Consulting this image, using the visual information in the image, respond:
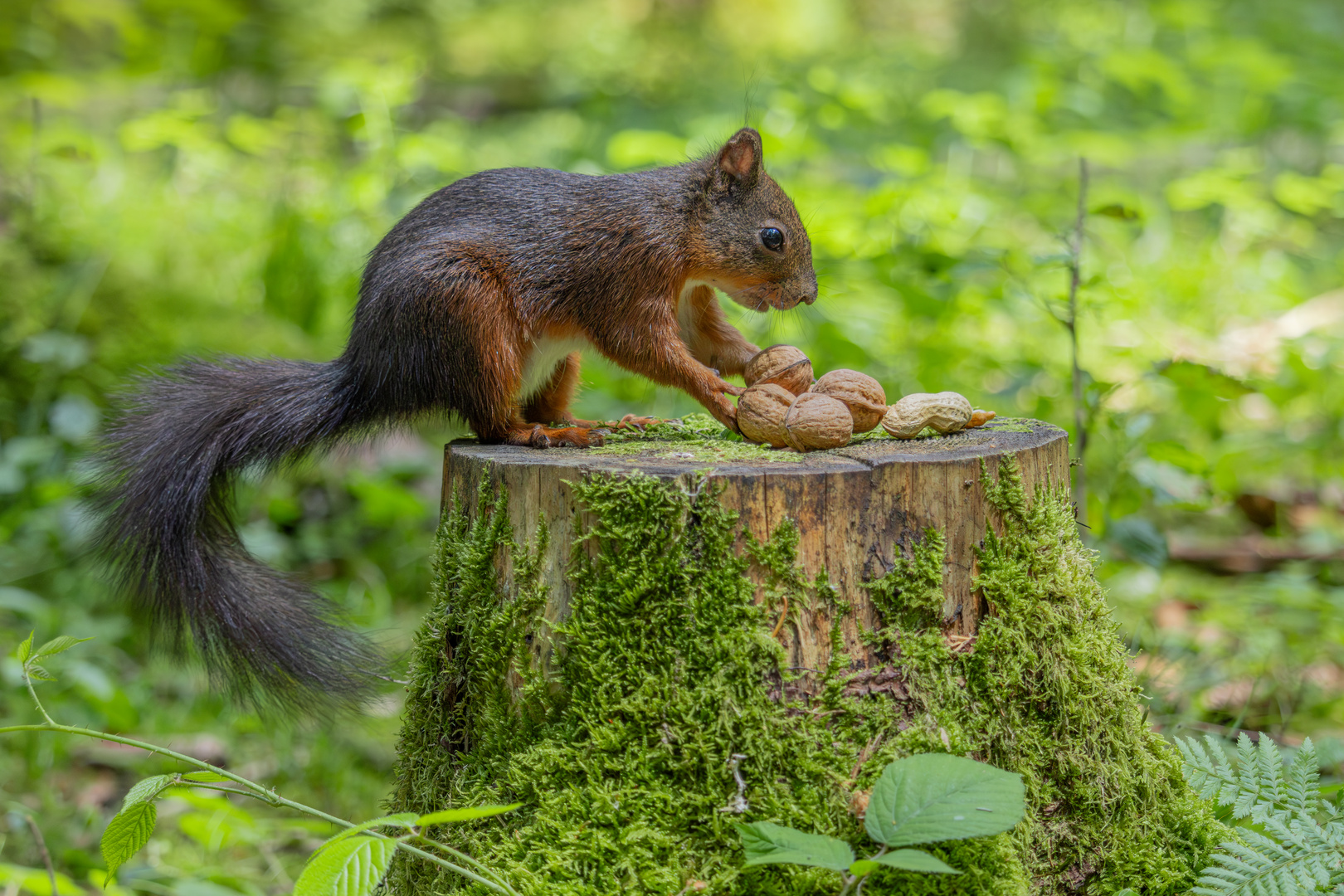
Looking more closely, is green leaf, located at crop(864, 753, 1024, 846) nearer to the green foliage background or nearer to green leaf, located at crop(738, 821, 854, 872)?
green leaf, located at crop(738, 821, 854, 872)

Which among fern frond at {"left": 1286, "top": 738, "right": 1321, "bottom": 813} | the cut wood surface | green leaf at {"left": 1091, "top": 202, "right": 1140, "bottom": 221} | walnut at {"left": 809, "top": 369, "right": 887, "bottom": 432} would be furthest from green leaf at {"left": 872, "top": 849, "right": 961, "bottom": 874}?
green leaf at {"left": 1091, "top": 202, "right": 1140, "bottom": 221}

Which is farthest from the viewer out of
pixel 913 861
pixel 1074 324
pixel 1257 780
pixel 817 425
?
pixel 1074 324

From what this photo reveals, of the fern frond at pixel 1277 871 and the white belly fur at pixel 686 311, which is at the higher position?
the white belly fur at pixel 686 311

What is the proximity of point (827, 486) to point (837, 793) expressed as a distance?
50cm

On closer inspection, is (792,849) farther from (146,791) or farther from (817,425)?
(146,791)

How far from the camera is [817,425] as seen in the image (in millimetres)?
1925

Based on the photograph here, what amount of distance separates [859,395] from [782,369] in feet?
0.88

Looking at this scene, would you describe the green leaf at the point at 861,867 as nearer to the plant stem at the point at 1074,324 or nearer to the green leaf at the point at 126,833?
the green leaf at the point at 126,833

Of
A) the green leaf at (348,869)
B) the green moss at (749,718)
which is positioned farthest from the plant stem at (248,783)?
the green moss at (749,718)

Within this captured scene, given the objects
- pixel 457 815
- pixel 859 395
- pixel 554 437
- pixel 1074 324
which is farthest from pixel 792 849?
pixel 1074 324

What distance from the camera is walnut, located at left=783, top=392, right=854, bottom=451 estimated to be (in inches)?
75.9

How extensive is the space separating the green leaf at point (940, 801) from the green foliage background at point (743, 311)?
1431 millimetres

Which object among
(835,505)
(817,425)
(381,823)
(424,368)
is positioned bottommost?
(381,823)

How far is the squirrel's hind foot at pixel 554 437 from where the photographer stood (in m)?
2.17
